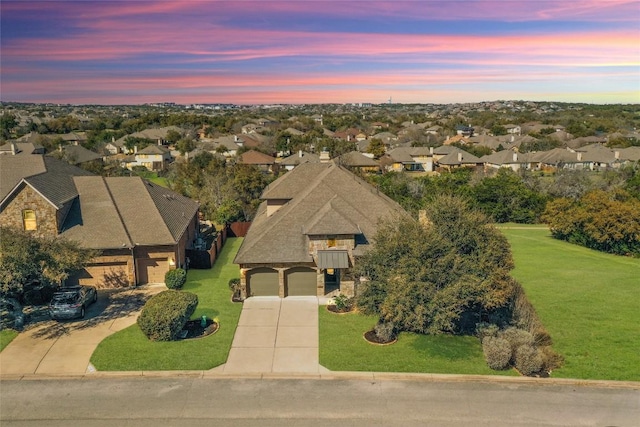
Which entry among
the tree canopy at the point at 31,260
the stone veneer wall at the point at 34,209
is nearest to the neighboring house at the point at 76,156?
the stone veneer wall at the point at 34,209

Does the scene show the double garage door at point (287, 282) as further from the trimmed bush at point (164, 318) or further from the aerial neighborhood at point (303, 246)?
the trimmed bush at point (164, 318)

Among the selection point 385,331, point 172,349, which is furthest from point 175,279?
point 385,331

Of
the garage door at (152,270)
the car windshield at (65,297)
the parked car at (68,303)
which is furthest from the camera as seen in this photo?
the garage door at (152,270)

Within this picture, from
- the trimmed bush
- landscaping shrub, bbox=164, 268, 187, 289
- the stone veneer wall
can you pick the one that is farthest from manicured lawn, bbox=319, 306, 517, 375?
the stone veneer wall

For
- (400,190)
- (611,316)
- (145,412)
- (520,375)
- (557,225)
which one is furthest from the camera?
(400,190)

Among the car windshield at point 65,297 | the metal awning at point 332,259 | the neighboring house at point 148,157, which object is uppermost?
the metal awning at point 332,259

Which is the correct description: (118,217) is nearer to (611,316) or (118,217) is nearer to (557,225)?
(611,316)

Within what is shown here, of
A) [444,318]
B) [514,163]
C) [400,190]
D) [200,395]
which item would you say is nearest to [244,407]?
[200,395]
